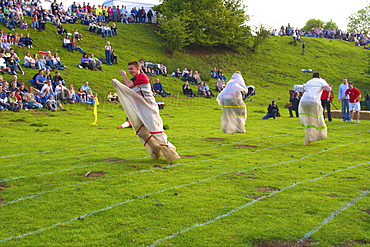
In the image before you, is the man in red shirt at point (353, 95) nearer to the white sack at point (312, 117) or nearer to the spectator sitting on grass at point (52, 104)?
the white sack at point (312, 117)

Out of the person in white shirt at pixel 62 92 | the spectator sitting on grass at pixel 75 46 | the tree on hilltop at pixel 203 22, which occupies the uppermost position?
the tree on hilltop at pixel 203 22

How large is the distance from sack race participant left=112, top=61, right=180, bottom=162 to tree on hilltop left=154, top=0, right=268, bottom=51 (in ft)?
143

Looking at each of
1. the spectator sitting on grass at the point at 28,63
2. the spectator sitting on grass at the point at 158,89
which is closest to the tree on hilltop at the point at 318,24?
the spectator sitting on grass at the point at 158,89

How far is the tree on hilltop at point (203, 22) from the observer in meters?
55.2

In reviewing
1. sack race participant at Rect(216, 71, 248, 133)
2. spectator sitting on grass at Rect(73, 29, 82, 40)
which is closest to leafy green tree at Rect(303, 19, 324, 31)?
spectator sitting on grass at Rect(73, 29, 82, 40)

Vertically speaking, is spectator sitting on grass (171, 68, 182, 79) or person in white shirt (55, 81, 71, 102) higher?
spectator sitting on grass (171, 68, 182, 79)

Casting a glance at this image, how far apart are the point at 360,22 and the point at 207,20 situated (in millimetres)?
62848

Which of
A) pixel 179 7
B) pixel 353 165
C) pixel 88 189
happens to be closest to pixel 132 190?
pixel 88 189

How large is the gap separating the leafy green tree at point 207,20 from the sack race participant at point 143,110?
44.2 metres

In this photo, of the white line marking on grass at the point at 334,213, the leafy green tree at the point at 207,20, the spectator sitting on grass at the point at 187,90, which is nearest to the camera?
the white line marking on grass at the point at 334,213

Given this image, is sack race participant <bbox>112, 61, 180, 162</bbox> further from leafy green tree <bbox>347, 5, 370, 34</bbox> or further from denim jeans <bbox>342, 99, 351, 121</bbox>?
leafy green tree <bbox>347, 5, 370, 34</bbox>

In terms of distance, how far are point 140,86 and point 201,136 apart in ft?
23.6

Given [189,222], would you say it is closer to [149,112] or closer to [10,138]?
[149,112]

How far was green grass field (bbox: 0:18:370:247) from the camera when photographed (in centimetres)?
660
